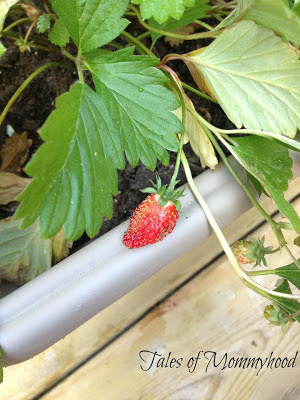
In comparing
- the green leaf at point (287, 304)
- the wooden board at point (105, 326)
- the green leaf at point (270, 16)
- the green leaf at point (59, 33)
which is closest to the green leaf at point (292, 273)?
the green leaf at point (287, 304)

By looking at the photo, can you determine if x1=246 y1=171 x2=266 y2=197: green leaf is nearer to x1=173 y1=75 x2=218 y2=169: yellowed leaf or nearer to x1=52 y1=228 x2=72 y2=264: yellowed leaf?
x1=173 y1=75 x2=218 y2=169: yellowed leaf

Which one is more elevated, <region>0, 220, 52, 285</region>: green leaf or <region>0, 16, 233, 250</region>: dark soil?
<region>0, 16, 233, 250</region>: dark soil

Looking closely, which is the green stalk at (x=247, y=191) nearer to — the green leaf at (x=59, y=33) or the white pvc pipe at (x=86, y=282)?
the white pvc pipe at (x=86, y=282)

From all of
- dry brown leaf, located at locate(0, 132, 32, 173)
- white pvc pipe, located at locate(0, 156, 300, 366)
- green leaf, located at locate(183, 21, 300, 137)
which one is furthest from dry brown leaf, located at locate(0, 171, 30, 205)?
green leaf, located at locate(183, 21, 300, 137)

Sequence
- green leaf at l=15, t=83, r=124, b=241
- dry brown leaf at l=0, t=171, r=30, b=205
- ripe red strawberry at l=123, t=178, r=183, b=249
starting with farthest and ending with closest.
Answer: dry brown leaf at l=0, t=171, r=30, b=205 → ripe red strawberry at l=123, t=178, r=183, b=249 → green leaf at l=15, t=83, r=124, b=241

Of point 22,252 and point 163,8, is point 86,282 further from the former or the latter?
point 163,8

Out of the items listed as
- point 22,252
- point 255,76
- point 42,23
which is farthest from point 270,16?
point 22,252

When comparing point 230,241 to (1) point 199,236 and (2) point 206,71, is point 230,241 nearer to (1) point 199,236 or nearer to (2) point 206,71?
(1) point 199,236
